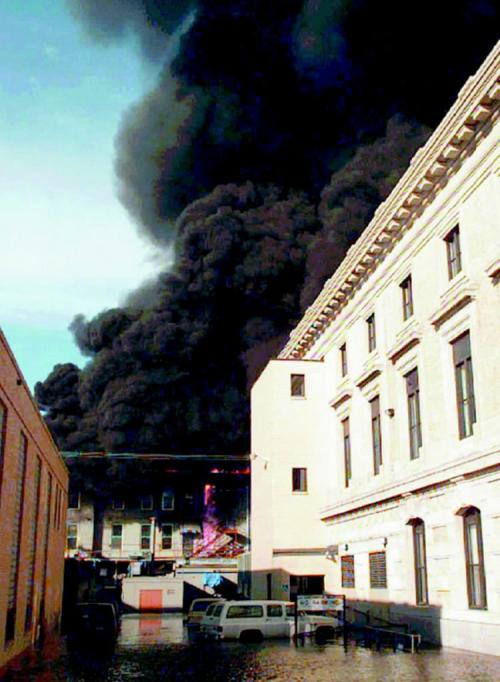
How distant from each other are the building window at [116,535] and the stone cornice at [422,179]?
163 feet

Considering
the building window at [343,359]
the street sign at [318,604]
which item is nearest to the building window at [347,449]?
the building window at [343,359]

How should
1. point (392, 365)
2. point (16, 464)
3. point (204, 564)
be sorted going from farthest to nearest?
1. point (204, 564)
2. point (392, 365)
3. point (16, 464)

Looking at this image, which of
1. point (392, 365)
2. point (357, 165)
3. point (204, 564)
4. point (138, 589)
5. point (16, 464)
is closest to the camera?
point (16, 464)

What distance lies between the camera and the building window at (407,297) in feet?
A: 80.9

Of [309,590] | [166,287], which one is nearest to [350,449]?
[309,590]

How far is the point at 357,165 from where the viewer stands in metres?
66.1

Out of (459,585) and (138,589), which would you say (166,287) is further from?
(459,585)

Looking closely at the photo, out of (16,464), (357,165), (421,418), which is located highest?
(357,165)

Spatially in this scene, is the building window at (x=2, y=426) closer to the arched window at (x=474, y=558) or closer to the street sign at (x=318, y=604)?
the arched window at (x=474, y=558)

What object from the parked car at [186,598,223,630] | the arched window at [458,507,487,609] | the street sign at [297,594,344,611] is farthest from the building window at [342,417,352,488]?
the arched window at [458,507,487,609]

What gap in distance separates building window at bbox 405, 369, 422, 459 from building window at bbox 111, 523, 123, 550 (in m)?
57.2

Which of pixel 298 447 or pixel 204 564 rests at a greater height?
pixel 298 447

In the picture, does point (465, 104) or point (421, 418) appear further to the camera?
point (421, 418)

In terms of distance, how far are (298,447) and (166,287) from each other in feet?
117
